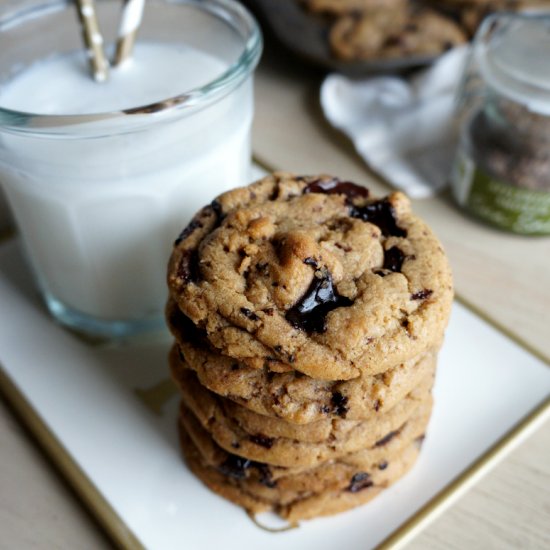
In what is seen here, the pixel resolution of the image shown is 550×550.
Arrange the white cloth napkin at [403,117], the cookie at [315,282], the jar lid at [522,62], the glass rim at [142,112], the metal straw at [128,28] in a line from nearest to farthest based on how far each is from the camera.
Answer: the cookie at [315,282]
the glass rim at [142,112]
the metal straw at [128,28]
the jar lid at [522,62]
the white cloth napkin at [403,117]

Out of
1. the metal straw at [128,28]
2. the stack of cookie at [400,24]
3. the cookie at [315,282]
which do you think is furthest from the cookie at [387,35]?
the cookie at [315,282]

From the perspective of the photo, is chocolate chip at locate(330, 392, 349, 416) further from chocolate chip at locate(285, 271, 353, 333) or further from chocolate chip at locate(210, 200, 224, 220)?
chocolate chip at locate(210, 200, 224, 220)

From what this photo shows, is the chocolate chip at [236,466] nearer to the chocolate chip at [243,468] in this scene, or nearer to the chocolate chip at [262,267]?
the chocolate chip at [243,468]

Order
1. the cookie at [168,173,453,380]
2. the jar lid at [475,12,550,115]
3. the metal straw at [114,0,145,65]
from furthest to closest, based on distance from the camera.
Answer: the jar lid at [475,12,550,115] < the metal straw at [114,0,145,65] < the cookie at [168,173,453,380]

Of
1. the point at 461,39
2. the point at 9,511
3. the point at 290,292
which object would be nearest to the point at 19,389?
the point at 9,511

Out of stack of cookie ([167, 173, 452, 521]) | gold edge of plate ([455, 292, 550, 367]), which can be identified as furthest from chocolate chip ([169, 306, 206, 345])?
gold edge of plate ([455, 292, 550, 367])
